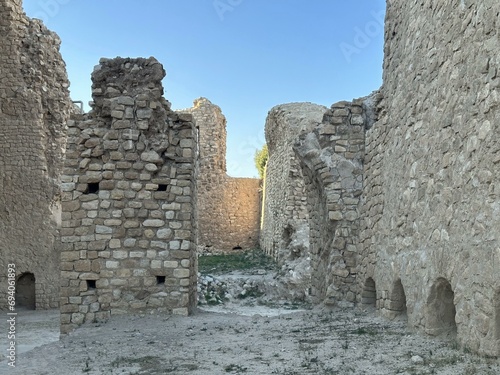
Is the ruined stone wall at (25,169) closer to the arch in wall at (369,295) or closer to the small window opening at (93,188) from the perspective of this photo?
the small window opening at (93,188)

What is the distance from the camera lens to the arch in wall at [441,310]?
4789 millimetres

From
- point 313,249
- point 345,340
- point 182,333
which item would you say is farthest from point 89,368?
point 313,249

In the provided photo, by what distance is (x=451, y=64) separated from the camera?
15.6 ft

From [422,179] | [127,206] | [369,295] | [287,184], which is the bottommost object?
[369,295]

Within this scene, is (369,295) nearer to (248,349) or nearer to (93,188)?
(248,349)

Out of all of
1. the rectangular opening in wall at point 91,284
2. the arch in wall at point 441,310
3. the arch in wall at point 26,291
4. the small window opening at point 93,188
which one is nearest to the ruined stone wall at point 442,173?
the arch in wall at point 441,310

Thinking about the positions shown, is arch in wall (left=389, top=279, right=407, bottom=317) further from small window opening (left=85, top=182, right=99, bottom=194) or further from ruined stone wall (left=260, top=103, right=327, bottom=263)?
ruined stone wall (left=260, top=103, right=327, bottom=263)

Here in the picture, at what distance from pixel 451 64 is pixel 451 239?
163 cm

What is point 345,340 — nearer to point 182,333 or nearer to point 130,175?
point 182,333

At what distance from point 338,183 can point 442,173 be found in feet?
11.9

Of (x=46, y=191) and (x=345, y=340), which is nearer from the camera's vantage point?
(x=345, y=340)

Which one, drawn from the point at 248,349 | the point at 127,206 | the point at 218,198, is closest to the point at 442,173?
the point at 248,349

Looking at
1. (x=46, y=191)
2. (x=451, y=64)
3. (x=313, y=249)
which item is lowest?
(x=313, y=249)

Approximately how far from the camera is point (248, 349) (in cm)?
525
